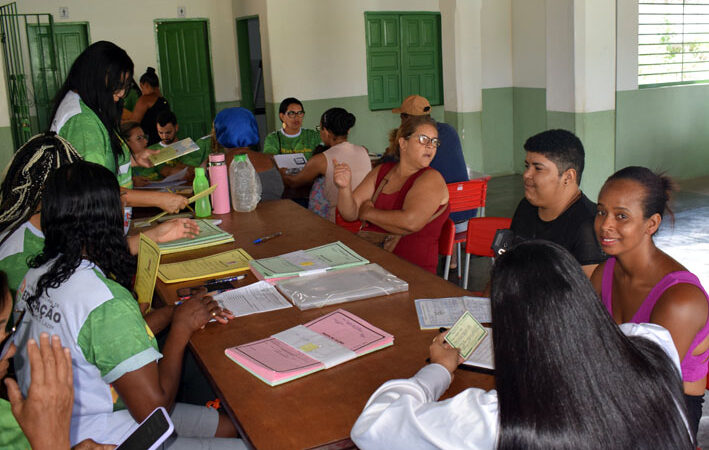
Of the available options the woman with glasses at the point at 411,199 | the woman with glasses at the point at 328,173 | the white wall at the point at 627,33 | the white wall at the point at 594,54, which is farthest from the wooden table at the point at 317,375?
the white wall at the point at 627,33

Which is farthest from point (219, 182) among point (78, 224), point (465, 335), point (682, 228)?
point (682, 228)

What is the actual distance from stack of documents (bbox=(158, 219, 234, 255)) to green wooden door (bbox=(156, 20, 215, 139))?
642 centimetres

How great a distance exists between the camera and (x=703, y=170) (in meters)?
9.17

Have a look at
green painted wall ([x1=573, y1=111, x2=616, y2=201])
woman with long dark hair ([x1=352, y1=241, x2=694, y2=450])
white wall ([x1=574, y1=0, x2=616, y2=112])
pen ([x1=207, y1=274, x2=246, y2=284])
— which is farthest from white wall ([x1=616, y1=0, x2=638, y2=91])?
woman with long dark hair ([x1=352, y1=241, x2=694, y2=450])

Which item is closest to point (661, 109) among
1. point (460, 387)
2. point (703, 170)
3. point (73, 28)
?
point (703, 170)

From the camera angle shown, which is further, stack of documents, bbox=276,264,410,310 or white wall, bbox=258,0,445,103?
white wall, bbox=258,0,445,103

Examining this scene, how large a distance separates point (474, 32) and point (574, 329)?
8.25 meters

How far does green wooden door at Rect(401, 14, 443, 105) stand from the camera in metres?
9.50

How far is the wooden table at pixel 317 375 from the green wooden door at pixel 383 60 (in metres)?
6.98

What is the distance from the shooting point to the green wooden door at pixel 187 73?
29.3ft

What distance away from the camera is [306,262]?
258cm

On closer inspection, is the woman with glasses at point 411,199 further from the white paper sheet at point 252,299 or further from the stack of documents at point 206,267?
the white paper sheet at point 252,299

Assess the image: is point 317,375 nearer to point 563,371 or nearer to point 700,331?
point 563,371

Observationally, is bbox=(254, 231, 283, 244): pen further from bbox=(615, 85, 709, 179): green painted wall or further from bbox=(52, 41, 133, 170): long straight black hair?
bbox=(615, 85, 709, 179): green painted wall
